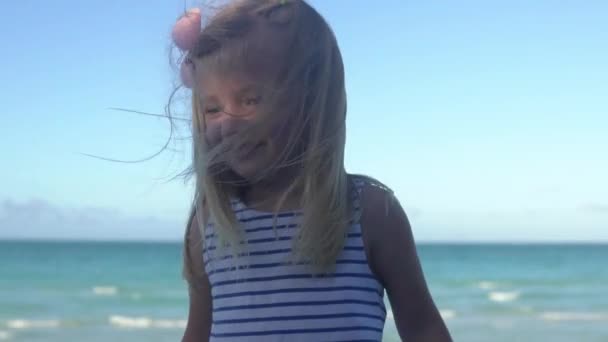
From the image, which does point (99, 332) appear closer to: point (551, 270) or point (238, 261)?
point (238, 261)

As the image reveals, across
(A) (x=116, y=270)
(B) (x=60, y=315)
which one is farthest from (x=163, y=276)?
(B) (x=60, y=315)

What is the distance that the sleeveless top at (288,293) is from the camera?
1582 millimetres

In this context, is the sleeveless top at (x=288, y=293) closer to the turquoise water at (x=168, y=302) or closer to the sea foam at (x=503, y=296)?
the turquoise water at (x=168, y=302)

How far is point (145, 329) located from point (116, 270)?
1496cm

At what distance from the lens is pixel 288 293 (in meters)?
1.61

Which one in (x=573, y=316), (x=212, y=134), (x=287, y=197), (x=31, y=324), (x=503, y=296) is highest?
(x=212, y=134)

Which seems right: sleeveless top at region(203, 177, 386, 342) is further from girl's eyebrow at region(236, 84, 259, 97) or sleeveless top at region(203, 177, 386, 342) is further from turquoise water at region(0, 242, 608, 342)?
turquoise water at region(0, 242, 608, 342)

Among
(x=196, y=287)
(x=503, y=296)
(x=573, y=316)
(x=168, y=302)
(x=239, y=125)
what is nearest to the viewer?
(x=239, y=125)

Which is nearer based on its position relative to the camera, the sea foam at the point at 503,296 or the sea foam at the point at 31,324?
the sea foam at the point at 31,324

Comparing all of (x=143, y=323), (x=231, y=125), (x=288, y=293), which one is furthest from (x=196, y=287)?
(x=143, y=323)

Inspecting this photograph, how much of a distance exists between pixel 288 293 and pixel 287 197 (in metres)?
0.17

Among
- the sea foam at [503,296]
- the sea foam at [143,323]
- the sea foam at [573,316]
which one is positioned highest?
the sea foam at [503,296]

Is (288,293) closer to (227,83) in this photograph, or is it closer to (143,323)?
(227,83)

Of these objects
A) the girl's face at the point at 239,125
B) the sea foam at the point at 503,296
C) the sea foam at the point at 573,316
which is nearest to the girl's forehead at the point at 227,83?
the girl's face at the point at 239,125
